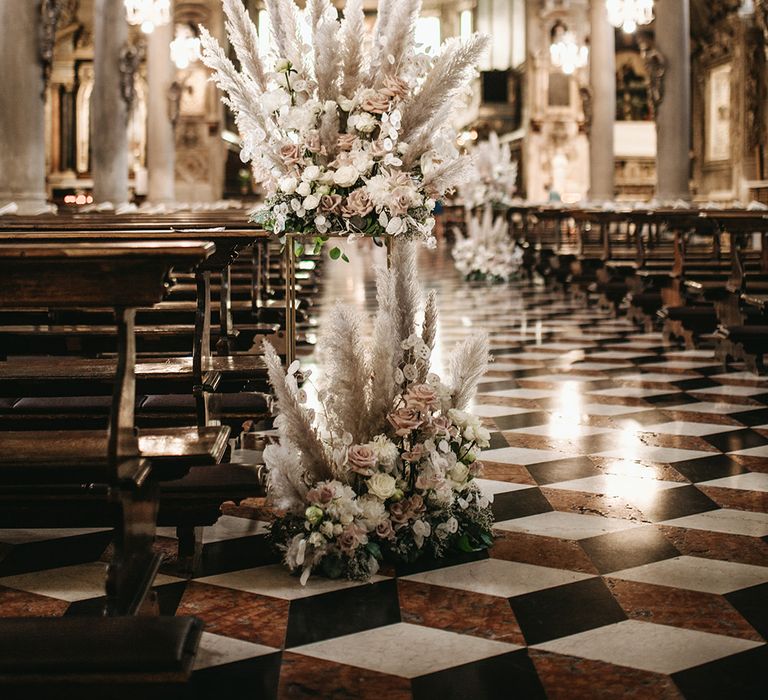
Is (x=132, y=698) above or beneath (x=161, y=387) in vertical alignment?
beneath

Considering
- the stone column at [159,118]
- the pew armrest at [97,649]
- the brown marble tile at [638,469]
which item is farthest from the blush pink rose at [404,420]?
the stone column at [159,118]

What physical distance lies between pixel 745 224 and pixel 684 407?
157cm

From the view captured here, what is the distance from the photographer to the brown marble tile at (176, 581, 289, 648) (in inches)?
118

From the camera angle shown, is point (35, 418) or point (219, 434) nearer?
point (219, 434)

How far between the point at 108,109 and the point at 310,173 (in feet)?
42.1

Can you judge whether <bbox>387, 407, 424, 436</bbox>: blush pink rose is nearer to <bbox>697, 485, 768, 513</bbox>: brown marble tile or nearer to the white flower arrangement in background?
<bbox>697, 485, 768, 513</bbox>: brown marble tile

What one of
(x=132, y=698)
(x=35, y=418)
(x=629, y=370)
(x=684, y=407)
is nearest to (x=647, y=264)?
(x=629, y=370)

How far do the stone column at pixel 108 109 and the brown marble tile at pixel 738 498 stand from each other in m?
12.4

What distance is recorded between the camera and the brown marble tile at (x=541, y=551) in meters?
3.57

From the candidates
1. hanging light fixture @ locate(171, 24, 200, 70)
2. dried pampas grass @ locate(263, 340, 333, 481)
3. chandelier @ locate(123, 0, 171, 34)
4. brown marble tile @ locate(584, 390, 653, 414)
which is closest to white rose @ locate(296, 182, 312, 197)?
dried pampas grass @ locate(263, 340, 333, 481)

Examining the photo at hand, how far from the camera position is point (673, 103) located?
594 inches

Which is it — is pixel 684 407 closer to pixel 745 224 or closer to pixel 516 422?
pixel 516 422

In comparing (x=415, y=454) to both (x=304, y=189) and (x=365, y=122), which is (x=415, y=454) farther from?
(x=365, y=122)

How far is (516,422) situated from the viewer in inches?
239
